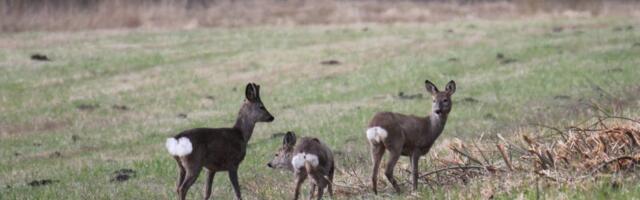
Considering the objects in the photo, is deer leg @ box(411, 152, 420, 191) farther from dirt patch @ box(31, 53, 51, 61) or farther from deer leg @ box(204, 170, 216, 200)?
dirt patch @ box(31, 53, 51, 61)

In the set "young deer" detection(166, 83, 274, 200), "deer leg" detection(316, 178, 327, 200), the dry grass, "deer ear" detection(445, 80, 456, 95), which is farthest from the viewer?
the dry grass

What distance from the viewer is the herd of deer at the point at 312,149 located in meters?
10.5

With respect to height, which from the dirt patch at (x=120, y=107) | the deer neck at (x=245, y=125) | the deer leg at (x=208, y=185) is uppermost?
the deer neck at (x=245, y=125)

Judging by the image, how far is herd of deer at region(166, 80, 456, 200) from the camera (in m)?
10.5

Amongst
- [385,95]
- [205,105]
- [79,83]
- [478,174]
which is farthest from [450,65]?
[478,174]

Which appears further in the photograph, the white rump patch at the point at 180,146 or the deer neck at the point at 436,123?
the deer neck at the point at 436,123

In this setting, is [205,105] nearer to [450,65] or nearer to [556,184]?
[450,65]

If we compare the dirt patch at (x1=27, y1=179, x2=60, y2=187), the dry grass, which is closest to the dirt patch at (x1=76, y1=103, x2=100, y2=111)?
the dirt patch at (x1=27, y1=179, x2=60, y2=187)

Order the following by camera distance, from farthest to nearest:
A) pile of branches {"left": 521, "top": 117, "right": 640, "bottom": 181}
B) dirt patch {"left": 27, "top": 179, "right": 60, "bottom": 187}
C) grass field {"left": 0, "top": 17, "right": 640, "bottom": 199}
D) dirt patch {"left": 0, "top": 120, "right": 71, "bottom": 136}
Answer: dirt patch {"left": 0, "top": 120, "right": 71, "bottom": 136} < grass field {"left": 0, "top": 17, "right": 640, "bottom": 199} < dirt patch {"left": 27, "top": 179, "right": 60, "bottom": 187} < pile of branches {"left": 521, "top": 117, "right": 640, "bottom": 181}

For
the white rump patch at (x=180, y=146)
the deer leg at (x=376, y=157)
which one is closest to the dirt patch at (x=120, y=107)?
the white rump patch at (x=180, y=146)

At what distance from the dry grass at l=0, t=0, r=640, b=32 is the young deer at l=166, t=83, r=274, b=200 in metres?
25.8

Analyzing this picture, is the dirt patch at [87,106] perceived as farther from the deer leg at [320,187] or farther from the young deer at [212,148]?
the deer leg at [320,187]

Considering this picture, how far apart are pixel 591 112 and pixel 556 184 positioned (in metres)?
9.14

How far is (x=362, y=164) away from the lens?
45.6ft
